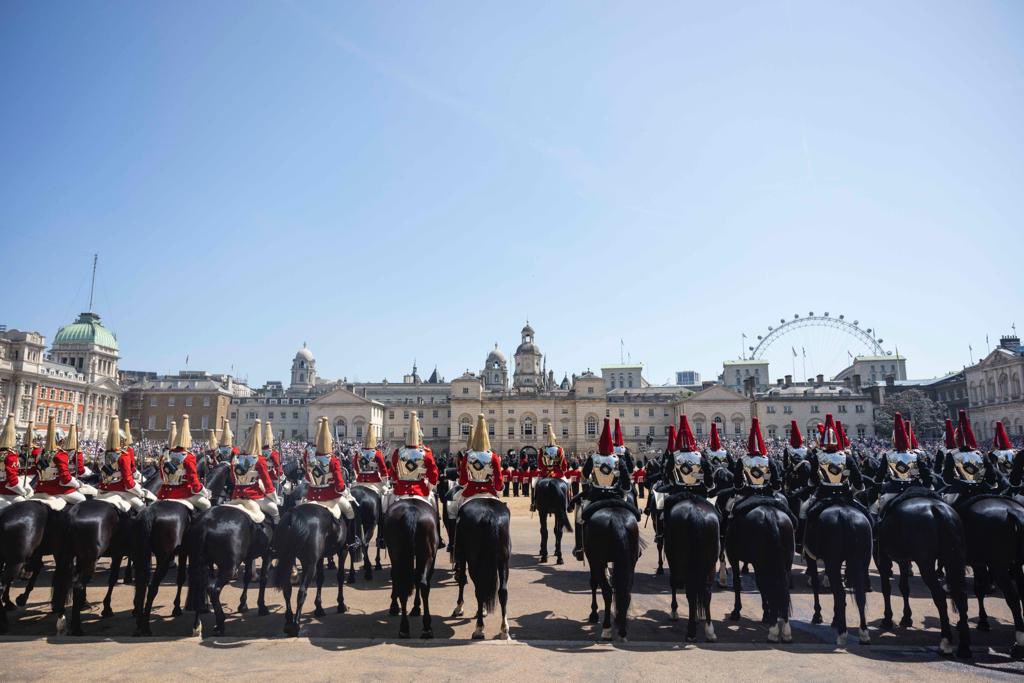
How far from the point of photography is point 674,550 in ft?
35.6

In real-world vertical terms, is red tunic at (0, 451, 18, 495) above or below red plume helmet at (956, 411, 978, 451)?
below

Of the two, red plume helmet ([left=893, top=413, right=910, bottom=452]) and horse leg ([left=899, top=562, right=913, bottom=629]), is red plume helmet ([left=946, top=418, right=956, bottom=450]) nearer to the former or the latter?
red plume helmet ([left=893, top=413, right=910, bottom=452])

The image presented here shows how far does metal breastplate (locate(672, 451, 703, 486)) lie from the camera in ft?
40.1

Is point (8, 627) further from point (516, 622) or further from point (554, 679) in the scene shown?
point (554, 679)

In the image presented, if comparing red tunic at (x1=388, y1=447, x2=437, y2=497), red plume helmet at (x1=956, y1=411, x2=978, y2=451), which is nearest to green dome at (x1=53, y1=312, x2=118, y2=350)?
red tunic at (x1=388, y1=447, x2=437, y2=497)

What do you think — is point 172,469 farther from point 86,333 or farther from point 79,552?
point 86,333

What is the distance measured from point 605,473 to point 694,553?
2.25m

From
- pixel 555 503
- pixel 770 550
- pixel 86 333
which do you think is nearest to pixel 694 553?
pixel 770 550

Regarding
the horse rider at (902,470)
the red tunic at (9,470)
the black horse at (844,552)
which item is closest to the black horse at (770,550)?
the black horse at (844,552)

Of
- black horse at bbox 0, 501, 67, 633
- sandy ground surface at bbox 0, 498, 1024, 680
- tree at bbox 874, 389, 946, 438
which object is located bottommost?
sandy ground surface at bbox 0, 498, 1024, 680

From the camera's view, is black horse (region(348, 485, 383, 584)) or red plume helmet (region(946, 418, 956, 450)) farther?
black horse (region(348, 485, 383, 584))

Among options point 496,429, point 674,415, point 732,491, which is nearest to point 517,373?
point 496,429

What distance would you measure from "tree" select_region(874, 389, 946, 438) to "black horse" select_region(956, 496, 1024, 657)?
8359 centimetres

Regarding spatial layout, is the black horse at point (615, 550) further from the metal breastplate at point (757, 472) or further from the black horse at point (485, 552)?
the metal breastplate at point (757, 472)
